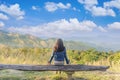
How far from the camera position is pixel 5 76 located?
15219 millimetres

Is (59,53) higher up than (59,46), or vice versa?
(59,46)

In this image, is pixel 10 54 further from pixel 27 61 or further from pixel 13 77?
pixel 13 77

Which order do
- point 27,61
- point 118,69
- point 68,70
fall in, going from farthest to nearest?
point 27,61, point 118,69, point 68,70

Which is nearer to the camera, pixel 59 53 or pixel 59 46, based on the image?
pixel 59 46

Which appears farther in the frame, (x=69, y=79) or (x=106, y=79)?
(x=106, y=79)

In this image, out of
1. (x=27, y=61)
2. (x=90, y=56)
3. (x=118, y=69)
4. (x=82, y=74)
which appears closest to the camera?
(x=82, y=74)

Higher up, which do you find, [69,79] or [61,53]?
[61,53]

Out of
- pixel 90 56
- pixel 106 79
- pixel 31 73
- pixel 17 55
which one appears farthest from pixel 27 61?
pixel 90 56

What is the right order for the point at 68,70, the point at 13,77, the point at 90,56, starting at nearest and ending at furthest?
the point at 68,70 < the point at 13,77 < the point at 90,56

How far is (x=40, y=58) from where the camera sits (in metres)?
21.5

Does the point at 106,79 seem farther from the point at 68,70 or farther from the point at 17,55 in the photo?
the point at 17,55

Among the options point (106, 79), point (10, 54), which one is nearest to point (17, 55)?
point (10, 54)

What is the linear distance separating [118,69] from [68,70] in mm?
5735

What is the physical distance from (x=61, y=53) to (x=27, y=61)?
6134mm
